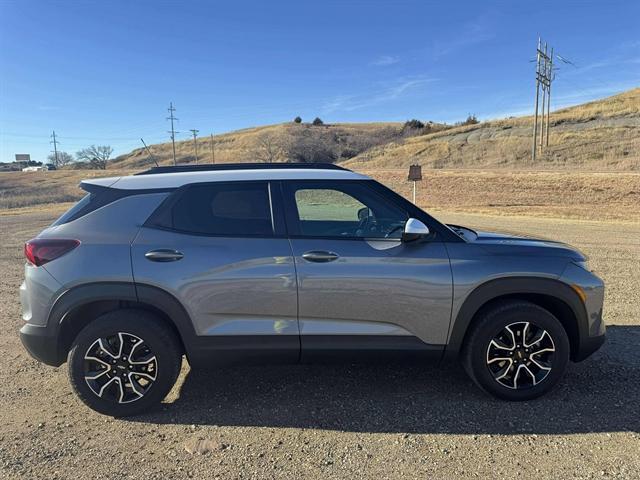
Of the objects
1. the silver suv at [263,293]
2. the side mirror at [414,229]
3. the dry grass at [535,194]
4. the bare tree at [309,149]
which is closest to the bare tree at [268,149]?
the bare tree at [309,149]

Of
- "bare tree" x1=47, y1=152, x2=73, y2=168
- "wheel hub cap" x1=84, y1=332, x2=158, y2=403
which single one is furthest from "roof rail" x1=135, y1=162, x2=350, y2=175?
"bare tree" x1=47, y1=152, x2=73, y2=168

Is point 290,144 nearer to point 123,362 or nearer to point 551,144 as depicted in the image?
point 551,144

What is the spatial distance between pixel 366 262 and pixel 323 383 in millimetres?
1204

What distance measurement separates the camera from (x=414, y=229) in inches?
126

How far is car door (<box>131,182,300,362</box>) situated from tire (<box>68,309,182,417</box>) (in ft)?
0.88

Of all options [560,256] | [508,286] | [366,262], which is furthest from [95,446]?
[560,256]

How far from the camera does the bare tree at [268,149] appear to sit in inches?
3056

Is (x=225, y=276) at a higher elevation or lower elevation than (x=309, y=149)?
lower

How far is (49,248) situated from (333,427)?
7.63ft

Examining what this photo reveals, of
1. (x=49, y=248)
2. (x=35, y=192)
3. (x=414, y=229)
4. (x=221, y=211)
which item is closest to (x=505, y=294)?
(x=414, y=229)

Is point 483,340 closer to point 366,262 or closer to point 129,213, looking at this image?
point 366,262

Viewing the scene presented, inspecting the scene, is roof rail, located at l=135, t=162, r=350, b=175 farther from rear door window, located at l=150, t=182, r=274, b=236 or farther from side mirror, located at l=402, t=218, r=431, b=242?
side mirror, located at l=402, t=218, r=431, b=242

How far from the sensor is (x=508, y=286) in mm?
3332

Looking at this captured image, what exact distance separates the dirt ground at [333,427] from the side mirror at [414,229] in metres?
1.27
